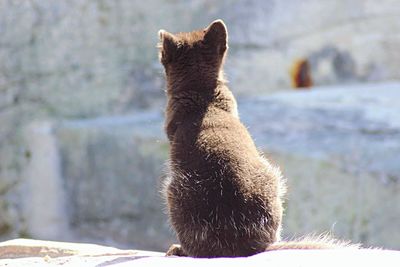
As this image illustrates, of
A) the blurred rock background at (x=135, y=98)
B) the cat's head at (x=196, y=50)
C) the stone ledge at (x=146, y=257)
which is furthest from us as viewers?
the blurred rock background at (x=135, y=98)

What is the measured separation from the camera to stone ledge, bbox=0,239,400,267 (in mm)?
2754

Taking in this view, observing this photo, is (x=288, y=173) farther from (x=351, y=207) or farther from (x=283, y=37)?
(x=283, y=37)

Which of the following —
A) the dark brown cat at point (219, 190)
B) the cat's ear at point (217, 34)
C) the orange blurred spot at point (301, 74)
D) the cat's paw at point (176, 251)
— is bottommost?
the cat's paw at point (176, 251)

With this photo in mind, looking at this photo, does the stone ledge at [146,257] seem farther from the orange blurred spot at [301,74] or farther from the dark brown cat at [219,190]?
the orange blurred spot at [301,74]

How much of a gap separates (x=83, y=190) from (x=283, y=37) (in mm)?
2132

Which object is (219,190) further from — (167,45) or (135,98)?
(135,98)

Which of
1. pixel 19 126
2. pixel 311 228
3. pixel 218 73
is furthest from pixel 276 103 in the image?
pixel 218 73

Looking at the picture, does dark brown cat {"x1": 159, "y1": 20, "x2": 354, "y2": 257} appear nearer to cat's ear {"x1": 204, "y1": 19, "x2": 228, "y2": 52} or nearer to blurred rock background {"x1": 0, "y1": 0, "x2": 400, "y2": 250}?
cat's ear {"x1": 204, "y1": 19, "x2": 228, "y2": 52}

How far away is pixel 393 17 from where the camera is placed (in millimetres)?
7383

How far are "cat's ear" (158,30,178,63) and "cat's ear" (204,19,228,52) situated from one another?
0.45ft

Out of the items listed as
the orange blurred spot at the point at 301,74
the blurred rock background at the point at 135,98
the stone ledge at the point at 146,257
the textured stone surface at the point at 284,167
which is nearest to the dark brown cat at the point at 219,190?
the stone ledge at the point at 146,257

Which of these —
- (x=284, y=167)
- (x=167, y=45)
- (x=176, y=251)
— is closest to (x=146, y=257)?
(x=176, y=251)

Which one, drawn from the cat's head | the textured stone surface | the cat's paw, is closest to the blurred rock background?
the textured stone surface

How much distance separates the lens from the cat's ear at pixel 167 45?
3.49 metres
